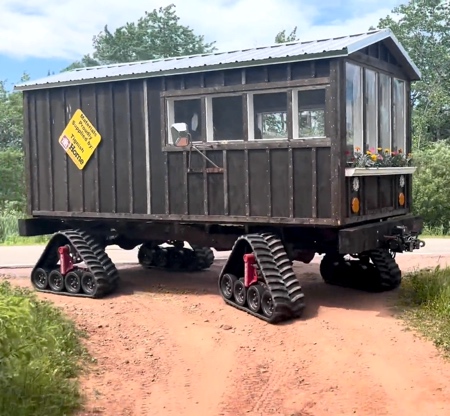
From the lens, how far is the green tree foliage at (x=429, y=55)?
34.3m

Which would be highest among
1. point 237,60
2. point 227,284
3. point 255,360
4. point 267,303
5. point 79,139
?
point 237,60

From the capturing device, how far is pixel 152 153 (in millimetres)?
10320

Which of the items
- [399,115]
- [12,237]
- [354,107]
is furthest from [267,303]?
[12,237]

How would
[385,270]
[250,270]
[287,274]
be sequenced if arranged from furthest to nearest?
1. [385,270]
2. [250,270]
3. [287,274]

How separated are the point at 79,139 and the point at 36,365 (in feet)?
17.4

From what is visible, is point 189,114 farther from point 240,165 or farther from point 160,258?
point 160,258

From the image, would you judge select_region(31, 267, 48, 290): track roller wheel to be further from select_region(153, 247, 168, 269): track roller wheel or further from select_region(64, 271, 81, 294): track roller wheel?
select_region(153, 247, 168, 269): track roller wheel

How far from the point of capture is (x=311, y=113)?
902 centimetres

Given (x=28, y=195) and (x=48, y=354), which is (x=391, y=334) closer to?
(x=48, y=354)

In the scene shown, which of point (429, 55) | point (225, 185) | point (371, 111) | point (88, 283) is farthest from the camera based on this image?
point (429, 55)

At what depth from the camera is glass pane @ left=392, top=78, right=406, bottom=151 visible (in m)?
10.7

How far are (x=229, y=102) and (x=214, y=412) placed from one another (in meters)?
4.76

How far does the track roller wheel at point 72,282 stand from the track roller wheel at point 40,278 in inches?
Result: 19.1

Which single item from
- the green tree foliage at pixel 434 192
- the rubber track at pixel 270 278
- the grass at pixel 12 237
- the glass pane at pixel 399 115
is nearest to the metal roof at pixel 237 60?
the glass pane at pixel 399 115
